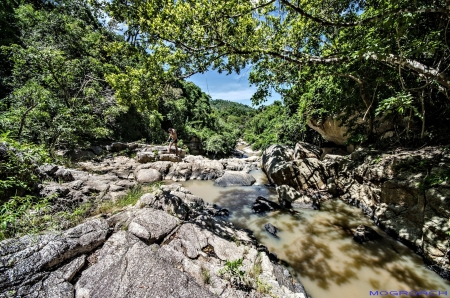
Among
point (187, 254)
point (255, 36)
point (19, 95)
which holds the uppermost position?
point (255, 36)

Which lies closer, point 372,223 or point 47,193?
point 47,193

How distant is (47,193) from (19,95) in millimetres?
6763

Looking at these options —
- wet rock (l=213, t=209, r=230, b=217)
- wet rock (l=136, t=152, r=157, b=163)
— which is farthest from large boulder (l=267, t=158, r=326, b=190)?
wet rock (l=136, t=152, r=157, b=163)

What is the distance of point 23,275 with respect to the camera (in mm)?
2145

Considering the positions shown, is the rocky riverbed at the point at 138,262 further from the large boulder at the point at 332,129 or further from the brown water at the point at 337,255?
the large boulder at the point at 332,129

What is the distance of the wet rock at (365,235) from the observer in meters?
4.92

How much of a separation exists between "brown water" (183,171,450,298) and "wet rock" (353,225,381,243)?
0.16 metres

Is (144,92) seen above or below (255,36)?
below

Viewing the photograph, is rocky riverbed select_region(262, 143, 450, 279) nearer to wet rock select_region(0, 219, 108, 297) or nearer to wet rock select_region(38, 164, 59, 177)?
wet rock select_region(0, 219, 108, 297)

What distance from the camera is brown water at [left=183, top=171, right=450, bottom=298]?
359 centimetres

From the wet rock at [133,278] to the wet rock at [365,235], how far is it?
15.9ft

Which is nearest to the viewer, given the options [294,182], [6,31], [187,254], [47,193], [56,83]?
[187,254]

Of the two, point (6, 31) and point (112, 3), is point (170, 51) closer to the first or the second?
point (112, 3)

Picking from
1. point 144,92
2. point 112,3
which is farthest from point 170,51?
point 112,3
